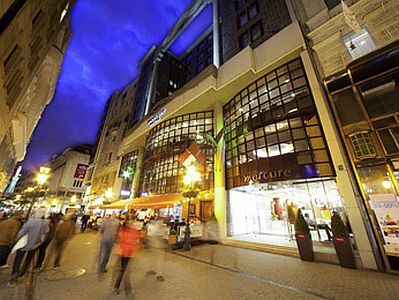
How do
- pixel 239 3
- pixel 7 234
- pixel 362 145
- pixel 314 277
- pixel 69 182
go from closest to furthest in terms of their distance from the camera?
1. pixel 7 234
2. pixel 314 277
3. pixel 362 145
4. pixel 239 3
5. pixel 69 182

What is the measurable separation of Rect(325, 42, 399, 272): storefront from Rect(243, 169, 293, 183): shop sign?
3.29 metres

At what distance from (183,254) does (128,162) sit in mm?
22805

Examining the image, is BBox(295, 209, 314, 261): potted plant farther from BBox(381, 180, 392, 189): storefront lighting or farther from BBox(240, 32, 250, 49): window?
BBox(240, 32, 250, 49): window

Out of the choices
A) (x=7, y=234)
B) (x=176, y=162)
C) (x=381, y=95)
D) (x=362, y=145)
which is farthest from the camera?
(x=176, y=162)

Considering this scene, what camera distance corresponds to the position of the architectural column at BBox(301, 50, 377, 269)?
23.4ft

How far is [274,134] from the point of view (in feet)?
39.9

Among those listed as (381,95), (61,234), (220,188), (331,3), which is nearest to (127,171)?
(220,188)

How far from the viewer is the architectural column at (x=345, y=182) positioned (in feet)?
23.4

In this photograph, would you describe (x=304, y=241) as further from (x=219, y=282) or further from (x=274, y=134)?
(x=274, y=134)

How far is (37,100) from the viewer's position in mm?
17312

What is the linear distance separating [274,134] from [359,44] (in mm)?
7059

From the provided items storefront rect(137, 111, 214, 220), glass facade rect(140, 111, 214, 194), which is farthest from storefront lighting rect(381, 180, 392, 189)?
glass facade rect(140, 111, 214, 194)

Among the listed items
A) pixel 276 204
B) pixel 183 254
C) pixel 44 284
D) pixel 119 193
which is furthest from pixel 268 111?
pixel 119 193

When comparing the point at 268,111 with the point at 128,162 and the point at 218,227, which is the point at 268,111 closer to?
the point at 218,227
